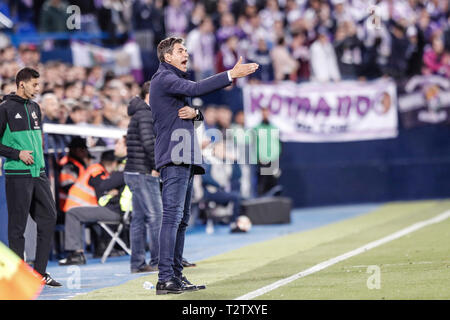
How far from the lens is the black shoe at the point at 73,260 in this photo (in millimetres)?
12391

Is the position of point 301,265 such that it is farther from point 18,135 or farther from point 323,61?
point 323,61

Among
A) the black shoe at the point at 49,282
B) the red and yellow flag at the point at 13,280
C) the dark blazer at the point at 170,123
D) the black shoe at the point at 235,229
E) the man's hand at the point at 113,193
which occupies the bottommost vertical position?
the black shoe at the point at 235,229

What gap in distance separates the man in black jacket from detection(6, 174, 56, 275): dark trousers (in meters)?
1.41

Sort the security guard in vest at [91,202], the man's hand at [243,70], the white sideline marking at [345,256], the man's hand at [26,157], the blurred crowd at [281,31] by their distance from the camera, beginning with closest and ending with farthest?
the man's hand at [243,70] < the white sideline marking at [345,256] < the man's hand at [26,157] < the security guard in vest at [91,202] < the blurred crowd at [281,31]

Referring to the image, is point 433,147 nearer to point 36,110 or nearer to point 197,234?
point 197,234

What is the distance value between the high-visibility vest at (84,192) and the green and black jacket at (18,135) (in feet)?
10.4

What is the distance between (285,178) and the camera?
848 inches

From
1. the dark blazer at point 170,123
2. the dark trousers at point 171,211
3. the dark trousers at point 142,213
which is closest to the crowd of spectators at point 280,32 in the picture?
the dark trousers at point 142,213

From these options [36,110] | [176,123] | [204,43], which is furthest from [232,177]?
[176,123]

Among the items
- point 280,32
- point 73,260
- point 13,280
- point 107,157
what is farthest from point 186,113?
point 280,32

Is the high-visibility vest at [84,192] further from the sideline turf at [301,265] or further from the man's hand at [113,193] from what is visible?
the sideline turf at [301,265]

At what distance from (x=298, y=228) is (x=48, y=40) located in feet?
27.0

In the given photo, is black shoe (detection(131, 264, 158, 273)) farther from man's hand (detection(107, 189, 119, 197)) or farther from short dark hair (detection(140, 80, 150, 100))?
man's hand (detection(107, 189, 119, 197))

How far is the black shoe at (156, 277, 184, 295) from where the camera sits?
27.9 feet
